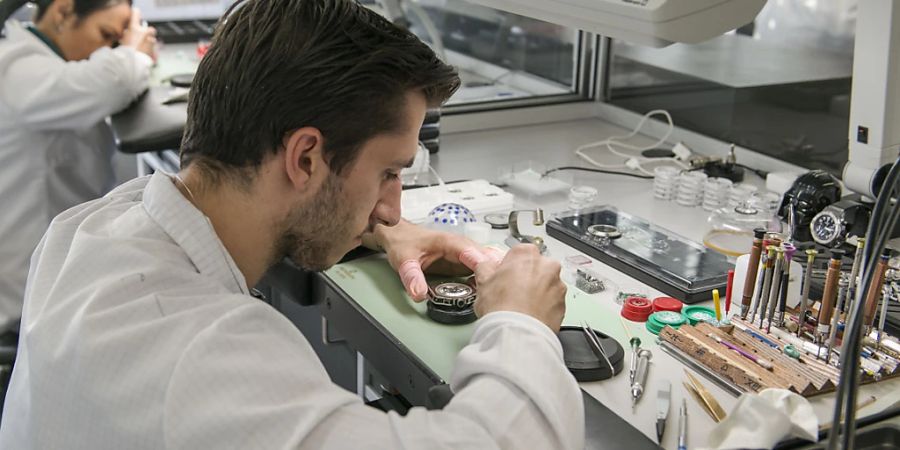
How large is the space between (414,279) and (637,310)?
0.36m

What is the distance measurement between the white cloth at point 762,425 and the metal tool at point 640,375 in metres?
0.16

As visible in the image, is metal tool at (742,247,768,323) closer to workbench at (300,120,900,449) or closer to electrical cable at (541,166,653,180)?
workbench at (300,120,900,449)

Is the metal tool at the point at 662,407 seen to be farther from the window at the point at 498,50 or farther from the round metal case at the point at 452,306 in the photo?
the window at the point at 498,50

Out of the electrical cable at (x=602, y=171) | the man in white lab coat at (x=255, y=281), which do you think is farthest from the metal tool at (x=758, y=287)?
the electrical cable at (x=602, y=171)

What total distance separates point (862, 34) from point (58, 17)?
209 centimetres

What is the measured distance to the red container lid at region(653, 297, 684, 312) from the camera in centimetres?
146

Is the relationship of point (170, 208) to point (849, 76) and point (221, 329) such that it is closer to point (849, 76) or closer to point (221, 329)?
point (221, 329)

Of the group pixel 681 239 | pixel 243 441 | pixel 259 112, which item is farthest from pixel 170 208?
pixel 681 239

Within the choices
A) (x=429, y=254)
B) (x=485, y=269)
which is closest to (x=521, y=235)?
(x=429, y=254)

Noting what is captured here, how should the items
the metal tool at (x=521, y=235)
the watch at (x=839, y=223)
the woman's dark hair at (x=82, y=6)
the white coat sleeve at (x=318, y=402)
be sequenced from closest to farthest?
the white coat sleeve at (x=318, y=402), the watch at (x=839, y=223), the metal tool at (x=521, y=235), the woman's dark hair at (x=82, y=6)

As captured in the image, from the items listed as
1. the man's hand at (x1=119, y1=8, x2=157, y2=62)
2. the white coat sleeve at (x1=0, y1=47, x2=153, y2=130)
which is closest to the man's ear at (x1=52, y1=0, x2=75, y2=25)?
the white coat sleeve at (x1=0, y1=47, x2=153, y2=130)

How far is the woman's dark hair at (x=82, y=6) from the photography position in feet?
8.38

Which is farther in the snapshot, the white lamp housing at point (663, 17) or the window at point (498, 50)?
the window at point (498, 50)

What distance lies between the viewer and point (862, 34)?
1567mm
